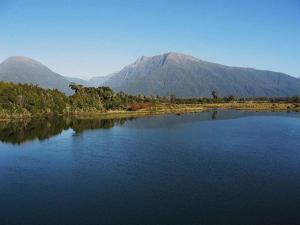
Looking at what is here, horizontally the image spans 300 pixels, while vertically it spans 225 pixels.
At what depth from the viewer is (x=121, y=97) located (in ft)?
544

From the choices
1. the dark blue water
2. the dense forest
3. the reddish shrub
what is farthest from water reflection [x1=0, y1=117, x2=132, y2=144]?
the reddish shrub

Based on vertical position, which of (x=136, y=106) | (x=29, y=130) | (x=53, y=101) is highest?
(x=53, y=101)

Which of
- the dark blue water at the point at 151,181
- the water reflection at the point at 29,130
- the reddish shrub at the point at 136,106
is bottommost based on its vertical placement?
the dark blue water at the point at 151,181

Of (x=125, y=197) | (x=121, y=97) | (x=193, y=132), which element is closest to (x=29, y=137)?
(x=193, y=132)

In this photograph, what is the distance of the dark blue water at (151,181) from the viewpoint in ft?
102

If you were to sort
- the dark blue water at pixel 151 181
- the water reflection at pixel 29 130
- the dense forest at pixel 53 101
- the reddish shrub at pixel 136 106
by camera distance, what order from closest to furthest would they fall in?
the dark blue water at pixel 151 181 → the water reflection at pixel 29 130 → the dense forest at pixel 53 101 → the reddish shrub at pixel 136 106

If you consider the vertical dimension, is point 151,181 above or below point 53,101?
below

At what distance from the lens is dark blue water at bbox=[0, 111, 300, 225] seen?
31.1 m

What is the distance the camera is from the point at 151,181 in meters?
40.9

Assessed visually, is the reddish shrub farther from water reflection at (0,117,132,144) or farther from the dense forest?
water reflection at (0,117,132,144)

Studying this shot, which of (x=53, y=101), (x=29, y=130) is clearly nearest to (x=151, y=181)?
(x=29, y=130)

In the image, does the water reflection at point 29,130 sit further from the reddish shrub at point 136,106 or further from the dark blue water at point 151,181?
the reddish shrub at point 136,106

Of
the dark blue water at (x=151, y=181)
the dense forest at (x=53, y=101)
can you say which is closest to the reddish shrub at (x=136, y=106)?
the dense forest at (x=53, y=101)

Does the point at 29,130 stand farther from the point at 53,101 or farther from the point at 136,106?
the point at 136,106
